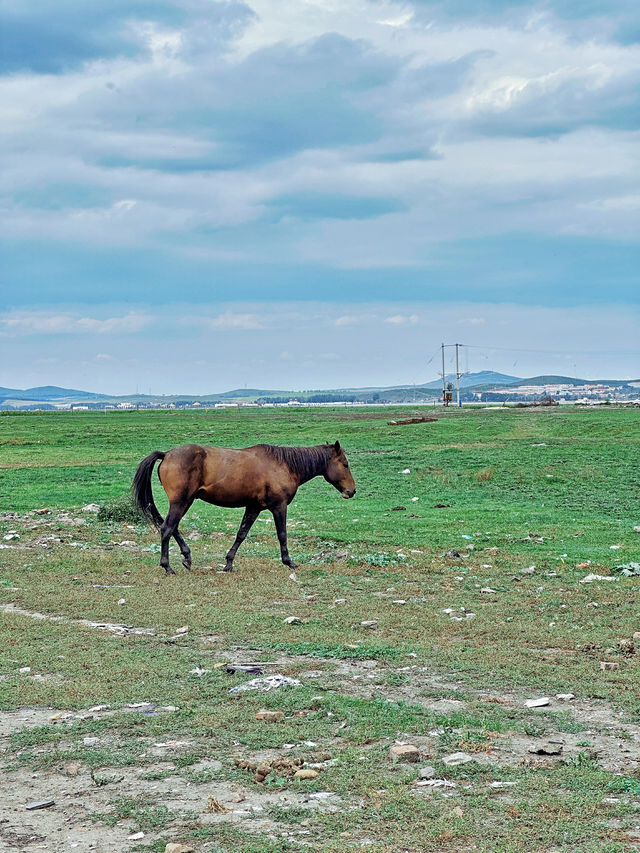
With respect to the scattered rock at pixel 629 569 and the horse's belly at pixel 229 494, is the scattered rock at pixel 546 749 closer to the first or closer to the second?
the scattered rock at pixel 629 569

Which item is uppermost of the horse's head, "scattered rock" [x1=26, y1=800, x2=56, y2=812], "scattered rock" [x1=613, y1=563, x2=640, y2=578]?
the horse's head

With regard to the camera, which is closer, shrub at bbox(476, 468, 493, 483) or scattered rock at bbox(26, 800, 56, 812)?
scattered rock at bbox(26, 800, 56, 812)

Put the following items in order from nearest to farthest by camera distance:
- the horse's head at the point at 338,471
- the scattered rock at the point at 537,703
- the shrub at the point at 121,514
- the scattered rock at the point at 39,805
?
1. the scattered rock at the point at 39,805
2. the scattered rock at the point at 537,703
3. the horse's head at the point at 338,471
4. the shrub at the point at 121,514

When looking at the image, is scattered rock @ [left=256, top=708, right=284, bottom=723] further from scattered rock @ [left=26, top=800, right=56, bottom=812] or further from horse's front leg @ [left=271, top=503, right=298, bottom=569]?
horse's front leg @ [left=271, top=503, right=298, bottom=569]

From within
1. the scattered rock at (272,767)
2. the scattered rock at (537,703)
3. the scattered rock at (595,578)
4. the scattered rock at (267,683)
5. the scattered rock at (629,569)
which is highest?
the scattered rock at (272,767)

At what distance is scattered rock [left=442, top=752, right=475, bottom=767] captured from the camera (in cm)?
653

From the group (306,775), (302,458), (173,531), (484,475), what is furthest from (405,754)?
(484,475)

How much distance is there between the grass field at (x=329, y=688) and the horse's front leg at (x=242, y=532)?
37 cm

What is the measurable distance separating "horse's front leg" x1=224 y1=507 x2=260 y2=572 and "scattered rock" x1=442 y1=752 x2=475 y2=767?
9.07 m

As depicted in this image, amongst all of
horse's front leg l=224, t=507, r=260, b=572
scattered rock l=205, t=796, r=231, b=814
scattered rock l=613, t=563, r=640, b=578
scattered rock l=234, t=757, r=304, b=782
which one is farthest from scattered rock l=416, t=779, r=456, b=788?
horse's front leg l=224, t=507, r=260, b=572

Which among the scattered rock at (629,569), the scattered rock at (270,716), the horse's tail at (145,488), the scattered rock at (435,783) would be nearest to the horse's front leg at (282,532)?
the horse's tail at (145,488)

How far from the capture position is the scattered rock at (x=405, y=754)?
21.7 feet

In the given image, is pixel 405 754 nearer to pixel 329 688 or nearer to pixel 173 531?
pixel 329 688

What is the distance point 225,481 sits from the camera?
632 inches
